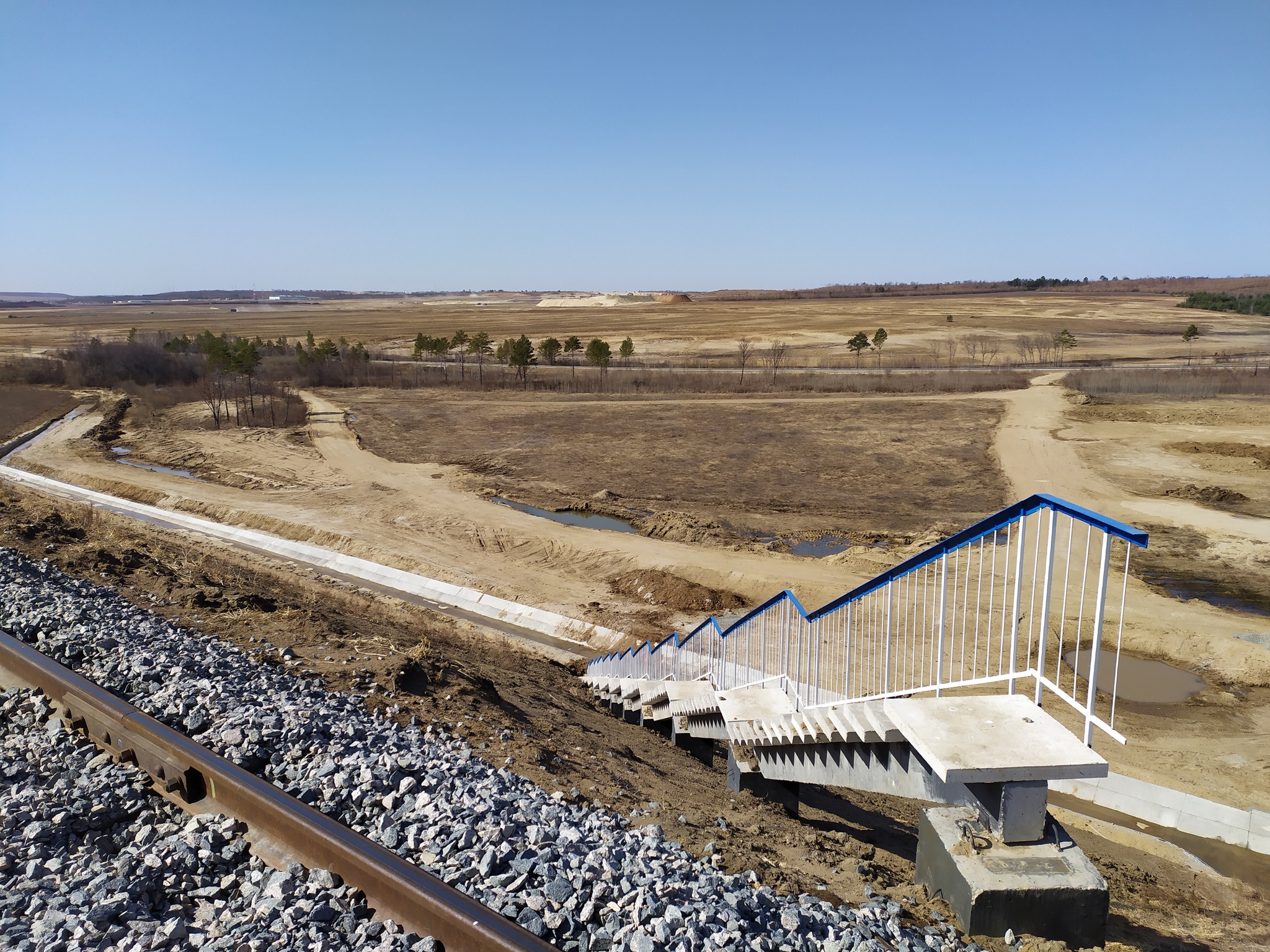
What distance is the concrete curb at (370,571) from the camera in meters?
20.4

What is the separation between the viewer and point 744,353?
230 feet

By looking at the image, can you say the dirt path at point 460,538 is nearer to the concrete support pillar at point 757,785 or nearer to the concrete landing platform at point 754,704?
the concrete landing platform at point 754,704

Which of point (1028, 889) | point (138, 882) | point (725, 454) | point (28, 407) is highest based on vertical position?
point (138, 882)

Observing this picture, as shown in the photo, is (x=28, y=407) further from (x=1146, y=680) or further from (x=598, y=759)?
(x=1146, y=680)

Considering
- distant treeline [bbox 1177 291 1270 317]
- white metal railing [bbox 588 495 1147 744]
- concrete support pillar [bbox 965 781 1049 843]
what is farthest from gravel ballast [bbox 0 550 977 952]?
→ distant treeline [bbox 1177 291 1270 317]

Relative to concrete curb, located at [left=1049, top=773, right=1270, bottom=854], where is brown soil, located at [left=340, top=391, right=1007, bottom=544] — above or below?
above

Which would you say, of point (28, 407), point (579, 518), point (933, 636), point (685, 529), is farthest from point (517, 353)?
point (933, 636)

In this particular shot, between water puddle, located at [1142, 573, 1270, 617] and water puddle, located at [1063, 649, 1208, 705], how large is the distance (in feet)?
14.4

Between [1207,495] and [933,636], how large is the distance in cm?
2101

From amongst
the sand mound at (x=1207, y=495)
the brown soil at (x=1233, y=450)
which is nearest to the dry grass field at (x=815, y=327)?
the brown soil at (x=1233, y=450)

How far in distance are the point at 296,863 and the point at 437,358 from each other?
288 ft

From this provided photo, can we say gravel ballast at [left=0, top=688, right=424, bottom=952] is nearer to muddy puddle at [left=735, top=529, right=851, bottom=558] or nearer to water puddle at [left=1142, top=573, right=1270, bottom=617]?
muddy puddle at [left=735, top=529, right=851, bottom=558]

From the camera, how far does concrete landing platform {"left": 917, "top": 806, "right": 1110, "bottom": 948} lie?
512 centimetres

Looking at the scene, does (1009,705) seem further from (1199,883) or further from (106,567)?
(106,567)
